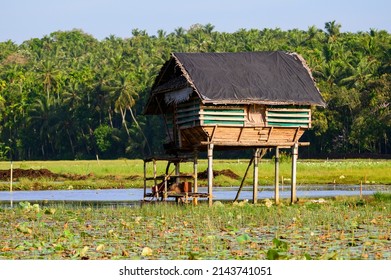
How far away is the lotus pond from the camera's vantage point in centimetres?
2008

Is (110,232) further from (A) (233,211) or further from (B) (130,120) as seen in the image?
(B) (130,120)

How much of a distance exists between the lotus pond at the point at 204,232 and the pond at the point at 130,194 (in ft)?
32.3

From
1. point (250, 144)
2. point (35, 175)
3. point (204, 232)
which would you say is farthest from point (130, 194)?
point (204, 232)

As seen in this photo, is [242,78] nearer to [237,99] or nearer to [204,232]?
[237,99]

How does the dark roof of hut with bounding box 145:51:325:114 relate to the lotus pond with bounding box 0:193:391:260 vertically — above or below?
above

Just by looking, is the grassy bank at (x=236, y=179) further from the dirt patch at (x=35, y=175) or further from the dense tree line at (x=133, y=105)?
the dense tree line at (x=133, y=105)

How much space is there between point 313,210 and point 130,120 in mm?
95063

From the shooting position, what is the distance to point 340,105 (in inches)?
3853

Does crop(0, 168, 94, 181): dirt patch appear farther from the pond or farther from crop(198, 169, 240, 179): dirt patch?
the pond

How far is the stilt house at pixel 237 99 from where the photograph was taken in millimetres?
35094

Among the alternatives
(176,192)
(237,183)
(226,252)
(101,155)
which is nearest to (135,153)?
(101,155)

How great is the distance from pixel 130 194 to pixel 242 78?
13.9 m

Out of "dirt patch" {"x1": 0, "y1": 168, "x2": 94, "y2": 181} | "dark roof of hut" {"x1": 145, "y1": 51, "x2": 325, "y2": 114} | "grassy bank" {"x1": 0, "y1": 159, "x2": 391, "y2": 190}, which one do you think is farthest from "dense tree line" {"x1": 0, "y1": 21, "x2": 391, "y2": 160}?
"dark roof of hut" {"x1": 145, "y1": 51, "x2": 325, "y2": 114}

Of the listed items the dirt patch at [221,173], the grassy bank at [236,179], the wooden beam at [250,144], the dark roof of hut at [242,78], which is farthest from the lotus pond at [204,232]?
the dirt patch at [221,173]
